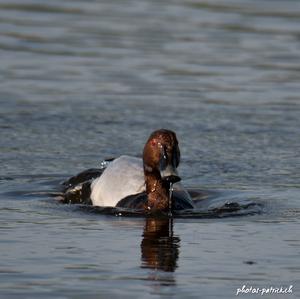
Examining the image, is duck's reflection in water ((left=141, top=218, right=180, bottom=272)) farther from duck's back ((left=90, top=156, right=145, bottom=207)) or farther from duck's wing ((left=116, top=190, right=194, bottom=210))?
duck's back ((left=90, top=156, right=145, bottom=207))

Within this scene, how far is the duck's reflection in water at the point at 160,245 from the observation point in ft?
29.3

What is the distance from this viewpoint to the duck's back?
11.4m

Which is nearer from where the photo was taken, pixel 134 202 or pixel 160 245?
pixel 160 245

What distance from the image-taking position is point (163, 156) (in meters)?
10.9

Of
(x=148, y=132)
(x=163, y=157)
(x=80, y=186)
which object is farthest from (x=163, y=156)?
(x=148, y=132)

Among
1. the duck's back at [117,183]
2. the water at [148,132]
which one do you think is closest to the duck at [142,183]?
the duck's back at [117,183]

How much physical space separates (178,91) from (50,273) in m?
7.73

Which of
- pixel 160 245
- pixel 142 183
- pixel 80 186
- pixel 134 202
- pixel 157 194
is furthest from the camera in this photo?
pixel 80 186

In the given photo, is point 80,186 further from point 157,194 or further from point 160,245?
point 160,245

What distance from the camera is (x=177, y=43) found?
18.7 m

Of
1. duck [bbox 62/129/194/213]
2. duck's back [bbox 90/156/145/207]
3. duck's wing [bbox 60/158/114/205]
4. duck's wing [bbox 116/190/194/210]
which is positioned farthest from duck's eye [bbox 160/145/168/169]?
duck's wing [bbox 60/158/114/205]

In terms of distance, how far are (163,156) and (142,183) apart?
0.64 meters

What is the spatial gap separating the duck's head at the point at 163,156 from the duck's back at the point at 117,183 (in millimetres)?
386

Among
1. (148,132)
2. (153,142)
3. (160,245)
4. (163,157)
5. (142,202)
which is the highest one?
(148,132)
